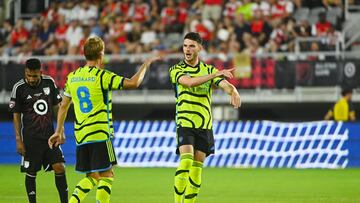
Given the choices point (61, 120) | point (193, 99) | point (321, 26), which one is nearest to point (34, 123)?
point (61, 120)

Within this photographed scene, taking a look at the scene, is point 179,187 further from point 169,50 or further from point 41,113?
point 169,50

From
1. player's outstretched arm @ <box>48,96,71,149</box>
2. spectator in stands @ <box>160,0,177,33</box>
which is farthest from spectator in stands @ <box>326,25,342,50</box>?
player's outstretched arm @ <box>48,96,71,149</box>

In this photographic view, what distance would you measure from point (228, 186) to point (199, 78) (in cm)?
574

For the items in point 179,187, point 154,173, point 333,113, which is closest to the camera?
point 179,187

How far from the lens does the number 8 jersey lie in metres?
11.5

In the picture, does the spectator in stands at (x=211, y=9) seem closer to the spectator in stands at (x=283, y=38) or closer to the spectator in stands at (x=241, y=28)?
the spectator in stands at (x=241, y=28)

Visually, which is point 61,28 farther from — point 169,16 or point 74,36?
point 169,16

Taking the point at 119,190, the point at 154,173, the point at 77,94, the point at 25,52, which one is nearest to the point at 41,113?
the point at 77,94

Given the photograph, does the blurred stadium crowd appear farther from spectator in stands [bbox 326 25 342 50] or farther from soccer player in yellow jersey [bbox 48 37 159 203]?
soccer player in yellow jersey [bbox 48 37 159 203]

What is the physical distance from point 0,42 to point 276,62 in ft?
31.4

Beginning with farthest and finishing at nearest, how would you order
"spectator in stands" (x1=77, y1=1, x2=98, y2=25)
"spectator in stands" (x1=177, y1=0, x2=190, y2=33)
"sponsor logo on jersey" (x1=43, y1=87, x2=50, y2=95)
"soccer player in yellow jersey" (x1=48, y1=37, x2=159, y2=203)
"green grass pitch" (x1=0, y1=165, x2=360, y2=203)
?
"spectator in stands" (x1=77, y1=1, x2=98, y2=25), "spectator in stands" (x1=177, y1=0, x2=190, y2=33), "green grass pitch" (x1=0, y1=165, x2=360, y2=203), "sponsor logo on jersey" (x1=43, y1=87, x2=50, y2=95), "soccer player in yellow jersey" (x1=48, y1=37, x2=159, y2=203)

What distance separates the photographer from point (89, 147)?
11.6 metres

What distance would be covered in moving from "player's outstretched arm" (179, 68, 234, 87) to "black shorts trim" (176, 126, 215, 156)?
28.4 inches

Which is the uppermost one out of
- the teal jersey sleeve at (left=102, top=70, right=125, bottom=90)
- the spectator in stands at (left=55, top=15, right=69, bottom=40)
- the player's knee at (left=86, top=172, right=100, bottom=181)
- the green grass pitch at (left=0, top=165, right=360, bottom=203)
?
the teal jersey sleeve at (left=102, top=70, right=125, bottom=90)
